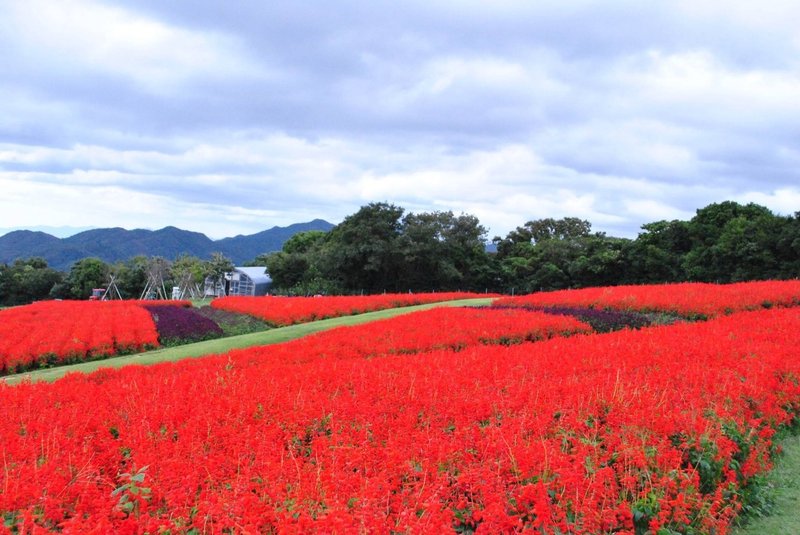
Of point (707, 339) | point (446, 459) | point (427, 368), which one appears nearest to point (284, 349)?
point (427, 368)

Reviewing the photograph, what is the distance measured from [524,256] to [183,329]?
124ft

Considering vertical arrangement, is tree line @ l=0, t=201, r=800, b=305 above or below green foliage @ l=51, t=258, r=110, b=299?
above

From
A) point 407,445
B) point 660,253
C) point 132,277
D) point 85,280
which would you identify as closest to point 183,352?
point 407,445

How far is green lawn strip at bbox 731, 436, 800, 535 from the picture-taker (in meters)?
4.63

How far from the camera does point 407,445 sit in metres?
4.42

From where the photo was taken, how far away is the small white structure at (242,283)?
195ft

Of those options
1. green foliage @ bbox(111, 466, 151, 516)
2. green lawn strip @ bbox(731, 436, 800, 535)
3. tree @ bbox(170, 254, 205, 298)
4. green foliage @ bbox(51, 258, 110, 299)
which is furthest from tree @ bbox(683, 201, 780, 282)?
green foliage @ bbox(51, 258, 110, 299)

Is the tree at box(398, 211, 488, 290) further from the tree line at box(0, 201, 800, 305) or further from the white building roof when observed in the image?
the white building roof

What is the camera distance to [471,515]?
3512 mm

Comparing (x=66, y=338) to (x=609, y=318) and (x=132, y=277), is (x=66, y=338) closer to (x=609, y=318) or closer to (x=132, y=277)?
(x=609, y=318)

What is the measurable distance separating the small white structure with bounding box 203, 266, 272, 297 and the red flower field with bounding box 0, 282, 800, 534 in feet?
170

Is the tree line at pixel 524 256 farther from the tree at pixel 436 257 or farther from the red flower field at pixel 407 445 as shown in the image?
the red flower field at pixel 407 445

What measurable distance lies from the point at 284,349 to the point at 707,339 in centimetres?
836

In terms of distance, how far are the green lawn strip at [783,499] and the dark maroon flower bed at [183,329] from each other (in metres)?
18.1
